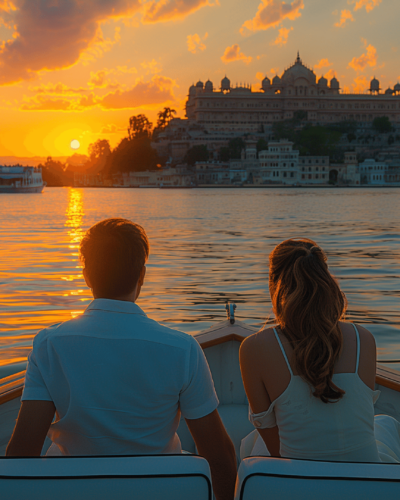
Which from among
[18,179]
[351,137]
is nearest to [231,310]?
[18,179]

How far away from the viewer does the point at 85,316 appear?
1611 mm

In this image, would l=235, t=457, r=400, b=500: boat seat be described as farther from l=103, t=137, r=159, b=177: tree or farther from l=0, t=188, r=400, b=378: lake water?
l=103, t=137, r=159, b=177: tree

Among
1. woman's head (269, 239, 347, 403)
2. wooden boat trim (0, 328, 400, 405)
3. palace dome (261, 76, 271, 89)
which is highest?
palace dome (261, 76, 271, 89)

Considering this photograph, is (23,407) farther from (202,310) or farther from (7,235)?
(7,235)

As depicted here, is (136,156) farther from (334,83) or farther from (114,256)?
(114,256)

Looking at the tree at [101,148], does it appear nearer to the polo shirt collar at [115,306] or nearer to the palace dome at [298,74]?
the palace dome at [298,74]

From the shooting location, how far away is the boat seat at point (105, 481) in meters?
1.25

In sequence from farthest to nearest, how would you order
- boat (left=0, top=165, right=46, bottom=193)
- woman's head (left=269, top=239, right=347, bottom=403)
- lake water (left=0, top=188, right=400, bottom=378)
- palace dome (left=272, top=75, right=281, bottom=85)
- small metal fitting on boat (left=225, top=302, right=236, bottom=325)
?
palace dome (left=272, top=75, right=281, bottom=85)
boat (left=0, top=165, right=46, bottom=193)
lake water (left=0, top=188, right=400, bottom=378)
small metal fitting on boat (left=225, top=302, right=236, bottom=325)
woman's head (left=269, top=239, right=347, bottom=403)

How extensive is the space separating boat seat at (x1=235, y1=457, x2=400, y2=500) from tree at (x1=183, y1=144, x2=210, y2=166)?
107 metres

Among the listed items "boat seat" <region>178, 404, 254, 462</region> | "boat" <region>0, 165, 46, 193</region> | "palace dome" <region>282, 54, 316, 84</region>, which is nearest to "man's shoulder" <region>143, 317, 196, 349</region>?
"boat seat" <region>178, 404, 254, 462</region>

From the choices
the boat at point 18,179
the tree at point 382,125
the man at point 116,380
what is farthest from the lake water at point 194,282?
the tree at point 382,125

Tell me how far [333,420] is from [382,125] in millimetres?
124777

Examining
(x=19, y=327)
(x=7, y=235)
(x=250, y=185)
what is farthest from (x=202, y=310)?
(x=250, y=185)

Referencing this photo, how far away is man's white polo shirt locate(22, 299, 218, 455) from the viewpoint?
1.54m
